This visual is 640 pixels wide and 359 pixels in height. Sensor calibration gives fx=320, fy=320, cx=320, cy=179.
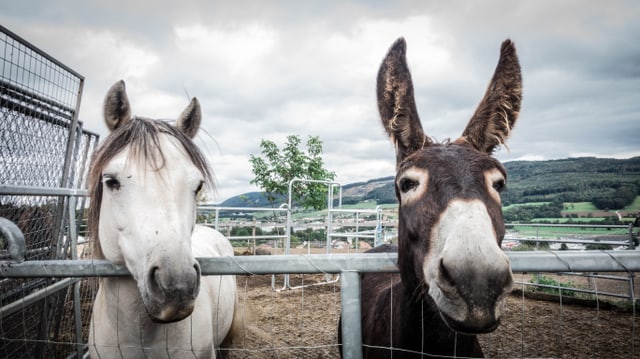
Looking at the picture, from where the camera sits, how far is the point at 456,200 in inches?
52.7

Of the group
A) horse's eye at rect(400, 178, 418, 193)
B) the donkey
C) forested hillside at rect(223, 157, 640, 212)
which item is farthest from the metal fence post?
forested hillside at rect(223, 157, 640, 212)

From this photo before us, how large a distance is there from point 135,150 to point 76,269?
68cm

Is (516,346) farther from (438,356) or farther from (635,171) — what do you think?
(635,171)

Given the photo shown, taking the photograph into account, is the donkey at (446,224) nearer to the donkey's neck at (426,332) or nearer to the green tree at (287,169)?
the donkey's neck at (426,332)

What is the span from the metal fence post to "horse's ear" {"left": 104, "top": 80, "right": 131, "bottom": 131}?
1791 millimetres

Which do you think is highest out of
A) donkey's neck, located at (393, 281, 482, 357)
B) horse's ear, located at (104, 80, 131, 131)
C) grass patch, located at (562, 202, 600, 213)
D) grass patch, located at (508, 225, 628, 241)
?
grass patch, located at (562, 202, 600, 213)

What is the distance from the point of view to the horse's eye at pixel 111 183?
1771 millimetres

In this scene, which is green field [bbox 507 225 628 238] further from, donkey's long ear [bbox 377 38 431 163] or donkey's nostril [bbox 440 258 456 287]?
donkey's nostril [bbox 440 258 456 287]

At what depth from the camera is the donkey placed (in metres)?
1.13

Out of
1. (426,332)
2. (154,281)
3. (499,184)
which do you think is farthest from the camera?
(426,332)

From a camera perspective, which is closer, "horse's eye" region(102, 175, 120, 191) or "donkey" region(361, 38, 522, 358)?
"donkey" region(361, 38, 522, 358)

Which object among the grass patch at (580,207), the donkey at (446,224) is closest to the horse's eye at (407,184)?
the donkey at (446,224)

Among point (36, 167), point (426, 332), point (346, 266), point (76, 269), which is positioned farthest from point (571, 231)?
point (36, 167)

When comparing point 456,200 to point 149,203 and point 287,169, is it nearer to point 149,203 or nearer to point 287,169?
point 149,203
